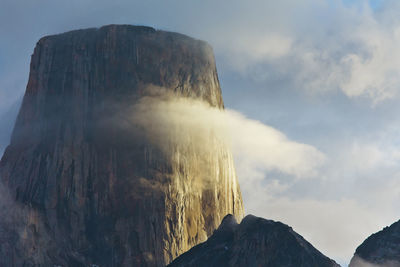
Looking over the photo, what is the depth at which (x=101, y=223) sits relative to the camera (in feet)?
359

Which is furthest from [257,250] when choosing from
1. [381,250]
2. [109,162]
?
[109,162]

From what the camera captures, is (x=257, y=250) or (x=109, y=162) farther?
(x=109, y=162)

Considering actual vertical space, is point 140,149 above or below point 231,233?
above

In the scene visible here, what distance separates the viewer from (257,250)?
93812 mm

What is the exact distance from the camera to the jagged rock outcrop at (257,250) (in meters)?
91.6

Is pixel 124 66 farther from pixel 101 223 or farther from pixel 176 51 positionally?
pixel 101 223

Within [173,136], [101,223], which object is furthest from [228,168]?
[101,223]

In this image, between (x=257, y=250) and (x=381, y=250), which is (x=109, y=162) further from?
(x=381, y=250)

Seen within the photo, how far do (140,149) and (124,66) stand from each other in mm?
9179

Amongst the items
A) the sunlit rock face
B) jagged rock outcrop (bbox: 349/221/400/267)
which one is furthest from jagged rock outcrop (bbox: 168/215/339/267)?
the sunlit rock face

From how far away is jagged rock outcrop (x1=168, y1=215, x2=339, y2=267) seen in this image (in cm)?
9162

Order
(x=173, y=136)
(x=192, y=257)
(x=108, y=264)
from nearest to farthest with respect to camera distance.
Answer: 1. (x=192, y=257)
2. (x=108, y=264)
3. (x=173, y=136)

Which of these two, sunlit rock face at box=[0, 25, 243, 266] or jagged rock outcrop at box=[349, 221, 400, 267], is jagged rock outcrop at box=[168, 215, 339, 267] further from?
sunlit rock face at box=[0, 25, 243, 266]

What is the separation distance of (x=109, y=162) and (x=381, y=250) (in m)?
31.5
